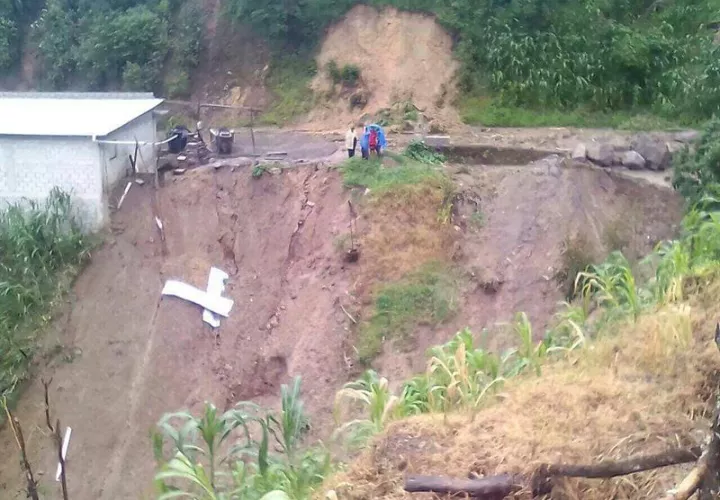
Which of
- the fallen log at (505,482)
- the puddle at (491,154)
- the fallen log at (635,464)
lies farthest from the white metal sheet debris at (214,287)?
the fallen log at (635,464)

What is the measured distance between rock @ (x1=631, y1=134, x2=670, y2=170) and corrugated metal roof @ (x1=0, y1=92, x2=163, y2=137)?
1025cm

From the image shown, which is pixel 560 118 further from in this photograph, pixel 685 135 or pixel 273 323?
pixel 273 323

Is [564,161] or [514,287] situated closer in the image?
[514,287]

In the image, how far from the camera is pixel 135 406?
517 inches

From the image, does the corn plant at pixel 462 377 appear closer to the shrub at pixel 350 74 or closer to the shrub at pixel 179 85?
the shrub at pixel 350 74

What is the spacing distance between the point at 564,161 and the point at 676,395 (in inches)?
399

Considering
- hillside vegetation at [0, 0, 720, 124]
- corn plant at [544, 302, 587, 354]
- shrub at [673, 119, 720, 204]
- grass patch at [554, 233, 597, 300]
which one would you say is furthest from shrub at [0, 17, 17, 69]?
corn plant at [544, 302, 587, 354]

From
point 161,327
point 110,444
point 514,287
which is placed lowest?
point 110,444

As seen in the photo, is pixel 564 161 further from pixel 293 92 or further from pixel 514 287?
pixel 293 92

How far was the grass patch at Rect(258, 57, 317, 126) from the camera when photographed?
20.2 m

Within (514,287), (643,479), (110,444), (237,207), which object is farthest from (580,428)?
(237,207)

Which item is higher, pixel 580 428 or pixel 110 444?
pixel 580 428

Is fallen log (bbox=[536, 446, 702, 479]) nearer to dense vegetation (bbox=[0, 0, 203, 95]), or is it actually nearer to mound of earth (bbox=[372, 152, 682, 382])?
mound of earth (bbox=[372, 152, 682, 382])

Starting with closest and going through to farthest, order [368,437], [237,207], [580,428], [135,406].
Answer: [580,428] < [368,437] < [135,406] < [237,207]
